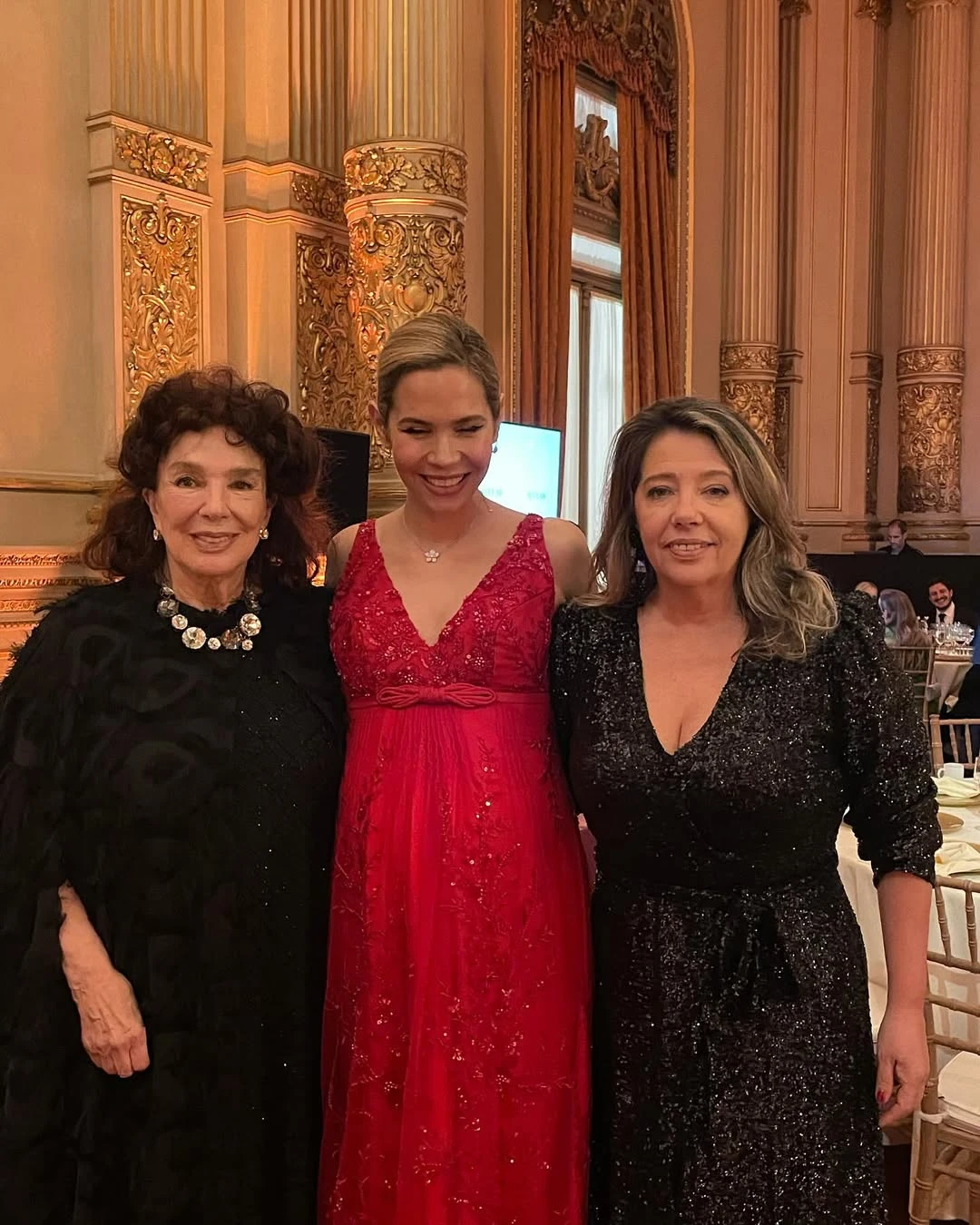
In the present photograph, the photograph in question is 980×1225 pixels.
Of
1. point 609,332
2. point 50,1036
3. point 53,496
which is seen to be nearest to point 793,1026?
point 50,1036

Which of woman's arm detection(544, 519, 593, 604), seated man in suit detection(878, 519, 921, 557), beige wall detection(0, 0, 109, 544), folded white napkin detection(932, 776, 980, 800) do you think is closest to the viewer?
woman's arm detection(544, 519, 593, 604)

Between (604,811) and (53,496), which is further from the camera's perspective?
(53,496)

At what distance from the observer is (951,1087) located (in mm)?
2385

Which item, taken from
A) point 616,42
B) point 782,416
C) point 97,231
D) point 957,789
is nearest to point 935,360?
point 782,416

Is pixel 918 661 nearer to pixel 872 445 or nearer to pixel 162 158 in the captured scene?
pixel 162 158

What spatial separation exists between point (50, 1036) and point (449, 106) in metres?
3.88

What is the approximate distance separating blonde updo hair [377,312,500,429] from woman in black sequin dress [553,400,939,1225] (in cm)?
29

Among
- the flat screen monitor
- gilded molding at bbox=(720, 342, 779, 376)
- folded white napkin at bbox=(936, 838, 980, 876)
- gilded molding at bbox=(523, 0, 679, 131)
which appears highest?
gilded molding at bbox=(523, 0, 679, 131)

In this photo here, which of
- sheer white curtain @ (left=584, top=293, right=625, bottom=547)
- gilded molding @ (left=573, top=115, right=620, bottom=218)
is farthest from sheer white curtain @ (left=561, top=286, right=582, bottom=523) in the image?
gilded molding @ (left=573, top=115, right=620, bottom=218)

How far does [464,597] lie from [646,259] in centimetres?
611

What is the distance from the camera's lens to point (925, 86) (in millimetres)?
9148

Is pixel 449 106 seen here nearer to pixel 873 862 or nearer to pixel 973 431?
pixel 873 862

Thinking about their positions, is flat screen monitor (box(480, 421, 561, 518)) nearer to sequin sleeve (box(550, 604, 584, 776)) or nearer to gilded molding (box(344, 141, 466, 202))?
gilded molding (box(344, 141, 466, 202))

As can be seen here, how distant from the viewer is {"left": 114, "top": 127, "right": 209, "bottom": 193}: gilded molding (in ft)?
13.5
